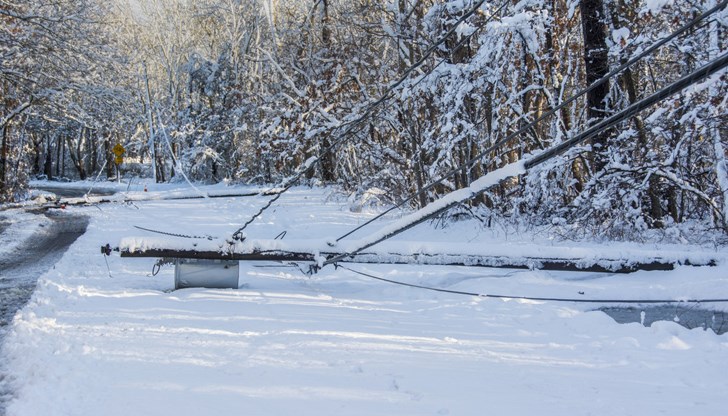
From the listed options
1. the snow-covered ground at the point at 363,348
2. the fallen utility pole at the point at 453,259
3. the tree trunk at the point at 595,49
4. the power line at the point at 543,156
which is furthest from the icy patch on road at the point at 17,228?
the tree trunk at the point at 595,49

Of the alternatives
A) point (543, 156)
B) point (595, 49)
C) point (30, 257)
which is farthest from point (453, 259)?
point (30, 257)

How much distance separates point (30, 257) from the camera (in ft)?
33.8

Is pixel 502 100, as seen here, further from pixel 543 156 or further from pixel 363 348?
pixel 543 156

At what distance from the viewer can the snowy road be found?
660 centimetres

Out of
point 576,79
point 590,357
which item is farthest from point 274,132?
point 590,357

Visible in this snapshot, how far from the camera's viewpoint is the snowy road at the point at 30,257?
6.60 m

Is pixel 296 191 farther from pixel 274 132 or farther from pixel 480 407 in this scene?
pixel 480 407


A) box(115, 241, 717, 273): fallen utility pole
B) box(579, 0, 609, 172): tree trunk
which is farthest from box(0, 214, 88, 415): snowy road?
box(579, 0, 609, 172): tree trunk

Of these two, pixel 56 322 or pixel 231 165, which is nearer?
pixel 56 322

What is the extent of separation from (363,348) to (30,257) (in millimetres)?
8191

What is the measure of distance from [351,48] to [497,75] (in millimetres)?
7385

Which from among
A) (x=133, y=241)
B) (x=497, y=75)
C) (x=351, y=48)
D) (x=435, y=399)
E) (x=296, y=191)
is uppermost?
(x=351, y=48)

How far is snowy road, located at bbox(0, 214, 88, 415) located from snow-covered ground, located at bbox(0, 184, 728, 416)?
26 cm

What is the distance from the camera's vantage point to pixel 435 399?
3.80 meters
